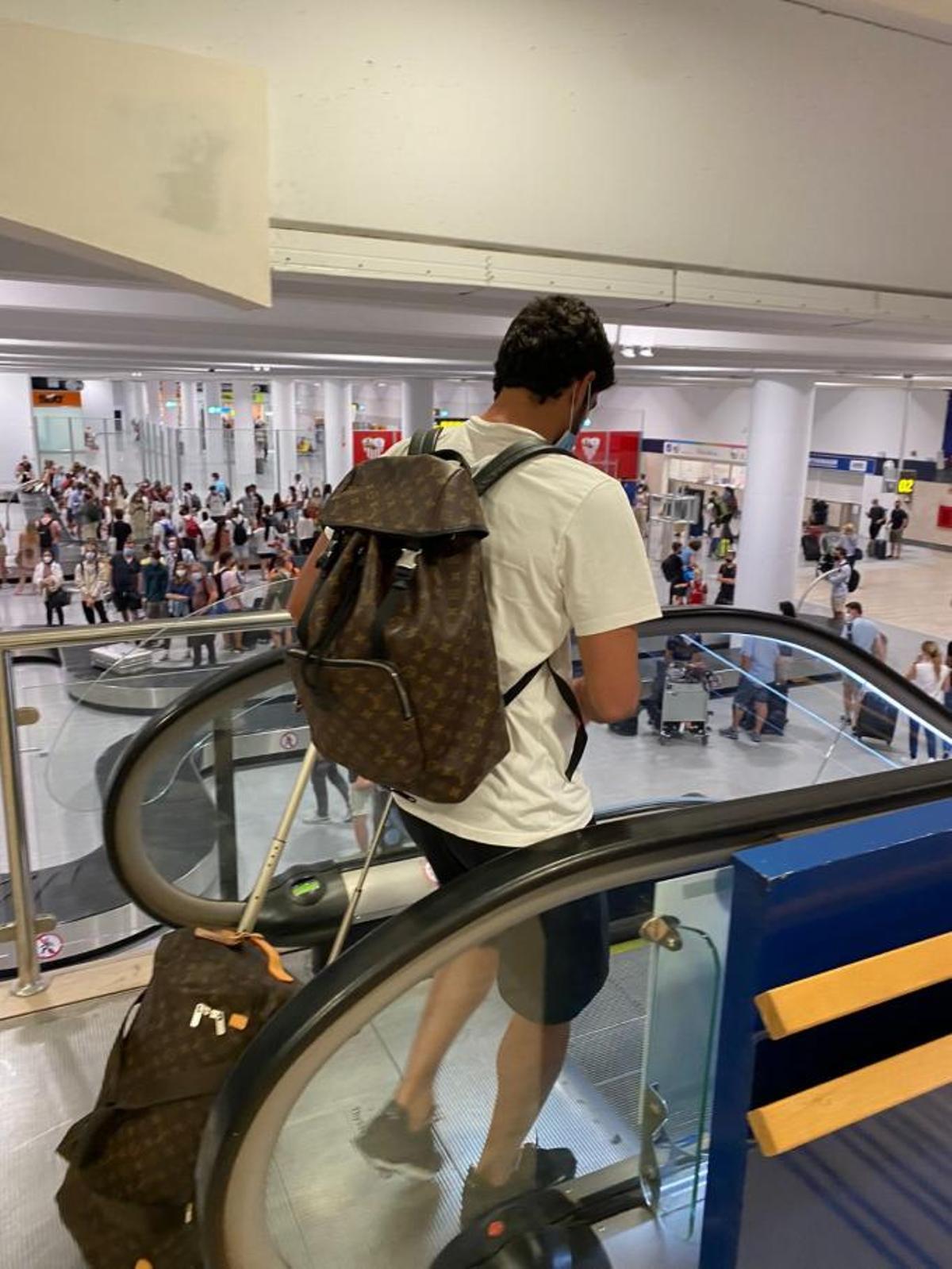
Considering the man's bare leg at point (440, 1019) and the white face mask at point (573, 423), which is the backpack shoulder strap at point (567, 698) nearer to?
the white face mask at point (573, 423)

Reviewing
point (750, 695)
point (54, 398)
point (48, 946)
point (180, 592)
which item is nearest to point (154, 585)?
point (180, 592)

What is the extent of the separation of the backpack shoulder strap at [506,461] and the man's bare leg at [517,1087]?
1.02 m

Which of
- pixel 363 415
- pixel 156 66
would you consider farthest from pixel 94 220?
pixel 363 415

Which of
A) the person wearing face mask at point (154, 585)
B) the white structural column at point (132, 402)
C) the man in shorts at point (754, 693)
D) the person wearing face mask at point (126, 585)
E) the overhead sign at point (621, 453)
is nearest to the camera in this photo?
the man in shorts at point (754, 693)

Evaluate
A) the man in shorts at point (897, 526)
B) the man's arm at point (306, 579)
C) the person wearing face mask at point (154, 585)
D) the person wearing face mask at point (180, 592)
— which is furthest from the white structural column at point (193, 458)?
the man's arm at point (306, 579)

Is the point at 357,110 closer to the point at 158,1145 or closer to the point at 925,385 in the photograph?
the point at 158,1145

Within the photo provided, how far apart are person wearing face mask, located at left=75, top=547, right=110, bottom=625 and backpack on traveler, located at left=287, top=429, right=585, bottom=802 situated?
15051mm

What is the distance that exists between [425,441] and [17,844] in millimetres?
1938

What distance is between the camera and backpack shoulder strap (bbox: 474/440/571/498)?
4.78 ft

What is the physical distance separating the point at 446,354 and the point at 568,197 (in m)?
7.68

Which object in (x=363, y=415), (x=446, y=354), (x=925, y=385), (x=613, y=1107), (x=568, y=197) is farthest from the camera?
(x=363, y=415)

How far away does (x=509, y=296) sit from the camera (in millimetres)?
3645

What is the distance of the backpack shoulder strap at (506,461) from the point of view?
1.46 m

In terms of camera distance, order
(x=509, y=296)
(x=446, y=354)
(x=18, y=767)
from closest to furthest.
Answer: (x=18, y=767), (x=509, y=296), (x=446, y=354)
